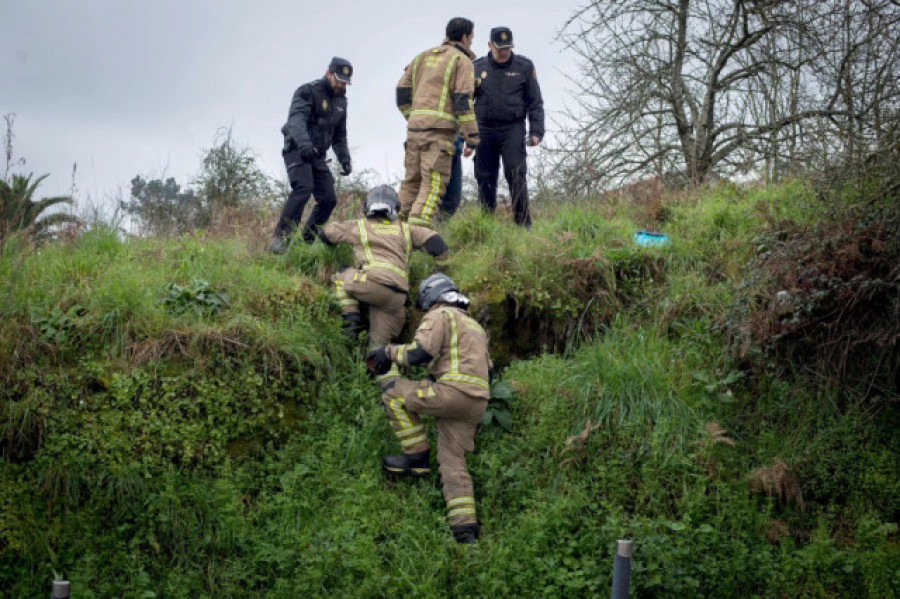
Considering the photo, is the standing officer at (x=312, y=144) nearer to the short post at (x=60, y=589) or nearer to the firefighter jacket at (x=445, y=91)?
the firefighter jacket at (x=445, y=91)

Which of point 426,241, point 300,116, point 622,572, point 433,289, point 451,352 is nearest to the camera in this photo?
point 622,572

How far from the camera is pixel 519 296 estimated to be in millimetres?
8648

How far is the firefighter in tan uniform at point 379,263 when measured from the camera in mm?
8008

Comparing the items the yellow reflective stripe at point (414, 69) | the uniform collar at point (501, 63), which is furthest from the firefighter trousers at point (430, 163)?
the uniform collar at point (501, 63)

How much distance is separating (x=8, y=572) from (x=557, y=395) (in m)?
4.60

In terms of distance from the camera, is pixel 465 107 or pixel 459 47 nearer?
pixel 465 107

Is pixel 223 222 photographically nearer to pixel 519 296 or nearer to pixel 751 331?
pixel 519 296

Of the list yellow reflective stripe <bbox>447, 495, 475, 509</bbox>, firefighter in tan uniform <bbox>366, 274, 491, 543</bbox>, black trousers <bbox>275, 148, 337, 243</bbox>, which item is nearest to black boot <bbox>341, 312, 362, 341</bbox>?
firefighter in tan uniform <bbox>366, 274, 491, 543</bbox>

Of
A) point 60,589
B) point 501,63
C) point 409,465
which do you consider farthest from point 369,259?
point 60,589

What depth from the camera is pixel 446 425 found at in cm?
692

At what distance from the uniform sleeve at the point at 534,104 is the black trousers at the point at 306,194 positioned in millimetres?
2575

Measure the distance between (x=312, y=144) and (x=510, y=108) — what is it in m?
2.46

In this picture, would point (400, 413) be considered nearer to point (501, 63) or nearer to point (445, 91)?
point (445, 91)

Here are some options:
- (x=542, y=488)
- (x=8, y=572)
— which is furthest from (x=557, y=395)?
(x=8, y=572)
